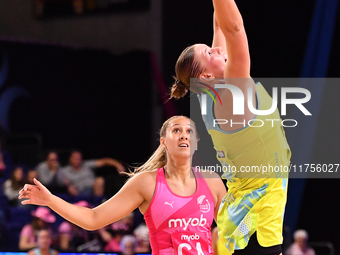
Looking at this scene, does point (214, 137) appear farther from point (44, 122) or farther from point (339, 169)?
point (44, 122)

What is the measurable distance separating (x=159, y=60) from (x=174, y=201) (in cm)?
561

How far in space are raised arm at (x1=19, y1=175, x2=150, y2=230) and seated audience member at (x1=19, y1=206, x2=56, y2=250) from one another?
270 centimetres

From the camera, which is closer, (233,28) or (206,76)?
(233,28)

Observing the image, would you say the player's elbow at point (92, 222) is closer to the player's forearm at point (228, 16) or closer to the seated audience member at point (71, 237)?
the player's forearm at point (228, 16)

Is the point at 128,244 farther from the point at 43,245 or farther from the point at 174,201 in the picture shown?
the point at 174,201

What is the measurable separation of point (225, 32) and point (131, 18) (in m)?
7.29

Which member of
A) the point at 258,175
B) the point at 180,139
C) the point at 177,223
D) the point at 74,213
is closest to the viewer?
the point at 258,175

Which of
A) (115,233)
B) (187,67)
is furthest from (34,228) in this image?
(187,67)

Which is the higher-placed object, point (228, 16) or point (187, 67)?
point (228, 16)

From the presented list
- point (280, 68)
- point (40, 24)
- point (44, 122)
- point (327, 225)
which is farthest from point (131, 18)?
point (327, 225)

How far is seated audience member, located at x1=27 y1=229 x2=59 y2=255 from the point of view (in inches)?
190

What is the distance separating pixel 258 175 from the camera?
2234 millimetres

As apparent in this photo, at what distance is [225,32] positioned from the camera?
1979mm

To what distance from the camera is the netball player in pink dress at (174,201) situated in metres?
2.89
